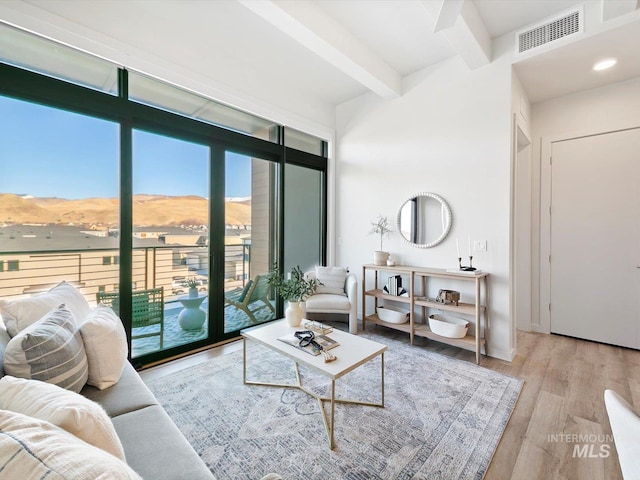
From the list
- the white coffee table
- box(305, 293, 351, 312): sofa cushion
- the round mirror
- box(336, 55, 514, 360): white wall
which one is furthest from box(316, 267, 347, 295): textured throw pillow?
the white coffee table

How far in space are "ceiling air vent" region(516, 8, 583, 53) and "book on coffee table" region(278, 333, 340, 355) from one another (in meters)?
3.28

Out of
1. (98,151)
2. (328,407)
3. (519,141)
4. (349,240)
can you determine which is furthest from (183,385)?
(519,141)

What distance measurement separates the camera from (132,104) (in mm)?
2572

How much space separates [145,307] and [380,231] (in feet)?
9.41

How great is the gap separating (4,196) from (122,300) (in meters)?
1.13

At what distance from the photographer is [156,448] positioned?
1062 mm

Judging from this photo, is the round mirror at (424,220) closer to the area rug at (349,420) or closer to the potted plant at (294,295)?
the area rug at (349,420)

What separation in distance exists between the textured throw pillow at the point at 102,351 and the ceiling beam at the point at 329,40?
7.88ft

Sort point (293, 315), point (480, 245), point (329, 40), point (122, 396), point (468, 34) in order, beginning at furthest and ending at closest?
point (480, 245) < point (329, 40) < point (468, 34) < point (293, 315) < point (122, 396)

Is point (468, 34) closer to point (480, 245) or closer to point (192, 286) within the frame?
point (480, 245)

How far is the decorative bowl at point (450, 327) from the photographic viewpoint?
114 inches

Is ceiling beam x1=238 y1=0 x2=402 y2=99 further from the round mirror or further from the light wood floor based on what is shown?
the light wood floor

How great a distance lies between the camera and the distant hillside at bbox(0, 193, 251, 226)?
2.13m

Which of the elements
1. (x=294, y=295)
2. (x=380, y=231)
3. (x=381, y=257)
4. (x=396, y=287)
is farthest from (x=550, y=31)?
(x=294, y=295)
